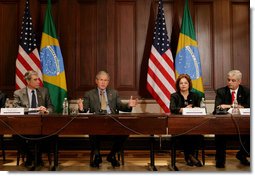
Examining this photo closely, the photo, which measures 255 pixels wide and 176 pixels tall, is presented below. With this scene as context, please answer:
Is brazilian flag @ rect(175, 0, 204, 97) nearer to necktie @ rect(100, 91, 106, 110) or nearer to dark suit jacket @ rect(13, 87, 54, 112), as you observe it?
necktie @ rect(100, 91, 106, 110)

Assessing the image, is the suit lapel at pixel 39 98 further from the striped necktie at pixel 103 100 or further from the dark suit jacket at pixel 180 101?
the dark suit jacket at pixel 180 101

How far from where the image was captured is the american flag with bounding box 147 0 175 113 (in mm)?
5023

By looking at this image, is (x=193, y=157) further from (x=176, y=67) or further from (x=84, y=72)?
(x=84, y=72)

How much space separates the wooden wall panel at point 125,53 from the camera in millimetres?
5449

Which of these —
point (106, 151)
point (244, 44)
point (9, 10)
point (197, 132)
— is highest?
point (9, 10)

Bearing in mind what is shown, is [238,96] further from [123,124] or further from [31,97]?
[31,97]

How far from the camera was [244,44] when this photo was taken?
5.50m

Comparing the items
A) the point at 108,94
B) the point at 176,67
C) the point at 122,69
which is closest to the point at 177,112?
the point at 108,94

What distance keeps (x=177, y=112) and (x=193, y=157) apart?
2.19 feet

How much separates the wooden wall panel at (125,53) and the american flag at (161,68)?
1.43ft

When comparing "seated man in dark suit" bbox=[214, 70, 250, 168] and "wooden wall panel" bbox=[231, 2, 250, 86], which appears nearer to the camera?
"seated man in dark suit" bbox=[214, 70, 250, 168]

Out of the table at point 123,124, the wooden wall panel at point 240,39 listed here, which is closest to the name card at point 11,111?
the table at point 123,124

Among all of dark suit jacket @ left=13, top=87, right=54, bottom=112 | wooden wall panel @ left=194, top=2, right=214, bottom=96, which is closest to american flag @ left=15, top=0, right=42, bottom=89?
dark suit jacket @ left=13, top=87, right=54, bottom=112

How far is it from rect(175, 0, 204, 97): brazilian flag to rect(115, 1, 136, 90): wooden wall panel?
2.65ft
